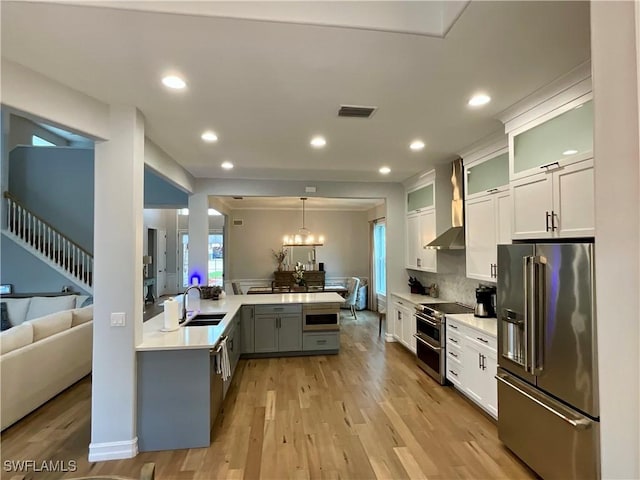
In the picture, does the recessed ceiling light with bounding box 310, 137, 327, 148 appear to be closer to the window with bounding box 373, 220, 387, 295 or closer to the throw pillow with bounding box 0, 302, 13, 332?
the window with bounding box 373, 220, 387, 295

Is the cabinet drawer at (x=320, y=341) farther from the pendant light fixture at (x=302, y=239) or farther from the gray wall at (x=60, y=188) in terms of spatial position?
the gray wall at (x=60, y=188)

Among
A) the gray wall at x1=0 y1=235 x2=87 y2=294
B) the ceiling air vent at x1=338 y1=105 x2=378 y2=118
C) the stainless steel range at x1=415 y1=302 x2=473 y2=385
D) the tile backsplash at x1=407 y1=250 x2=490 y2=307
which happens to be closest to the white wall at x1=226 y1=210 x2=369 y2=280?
the gray wall at x1=0 y1=235 x2=87 y2=294

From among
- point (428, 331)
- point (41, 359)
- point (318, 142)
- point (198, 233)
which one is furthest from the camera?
point (198, 233)

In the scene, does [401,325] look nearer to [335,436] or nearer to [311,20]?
[335,436]

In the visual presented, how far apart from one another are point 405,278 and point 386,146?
2.92m

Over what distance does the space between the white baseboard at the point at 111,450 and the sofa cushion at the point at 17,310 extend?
404 cm

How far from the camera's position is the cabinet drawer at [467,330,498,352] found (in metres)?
3.17

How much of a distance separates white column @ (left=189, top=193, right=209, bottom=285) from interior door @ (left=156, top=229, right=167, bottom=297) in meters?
6.46

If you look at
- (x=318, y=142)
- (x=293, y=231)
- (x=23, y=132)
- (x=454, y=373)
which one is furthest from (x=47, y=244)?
(x=454, y=373)

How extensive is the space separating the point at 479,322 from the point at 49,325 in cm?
473

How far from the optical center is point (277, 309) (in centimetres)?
528

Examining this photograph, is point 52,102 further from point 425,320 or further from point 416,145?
point 425,320

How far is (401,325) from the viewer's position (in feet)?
18.8

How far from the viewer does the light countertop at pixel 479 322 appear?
3266mm
